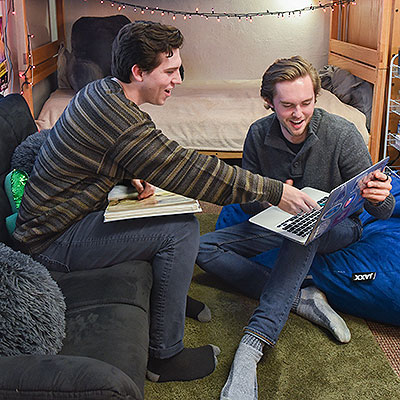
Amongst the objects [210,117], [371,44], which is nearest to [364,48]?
[371,44]

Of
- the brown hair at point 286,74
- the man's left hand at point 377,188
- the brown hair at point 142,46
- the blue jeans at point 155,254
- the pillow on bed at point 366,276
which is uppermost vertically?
the brown hair at point 142,46

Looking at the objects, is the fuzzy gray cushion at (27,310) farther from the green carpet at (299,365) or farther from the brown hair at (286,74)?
the brown hair at (286,74)

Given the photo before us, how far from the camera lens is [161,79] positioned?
142cm

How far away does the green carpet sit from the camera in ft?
4.49

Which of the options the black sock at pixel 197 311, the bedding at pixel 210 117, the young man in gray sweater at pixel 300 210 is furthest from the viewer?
the bedding at pixel 210 117

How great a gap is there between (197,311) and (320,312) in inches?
14.6

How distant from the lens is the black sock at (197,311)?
1713mm

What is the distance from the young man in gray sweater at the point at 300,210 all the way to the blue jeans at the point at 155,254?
0.21 meters

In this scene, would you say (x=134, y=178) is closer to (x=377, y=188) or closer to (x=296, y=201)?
(x=296, y=201)

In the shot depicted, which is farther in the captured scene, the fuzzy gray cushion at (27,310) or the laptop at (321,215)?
the laptop at (321,215)

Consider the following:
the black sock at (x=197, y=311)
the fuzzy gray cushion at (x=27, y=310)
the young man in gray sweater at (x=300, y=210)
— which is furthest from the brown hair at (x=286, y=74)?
the fuzzy gray cushion at (x=27, y=310)

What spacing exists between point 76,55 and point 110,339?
270 cm

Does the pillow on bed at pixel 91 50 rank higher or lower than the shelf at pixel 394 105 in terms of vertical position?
→ higher

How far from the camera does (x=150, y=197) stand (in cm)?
151
